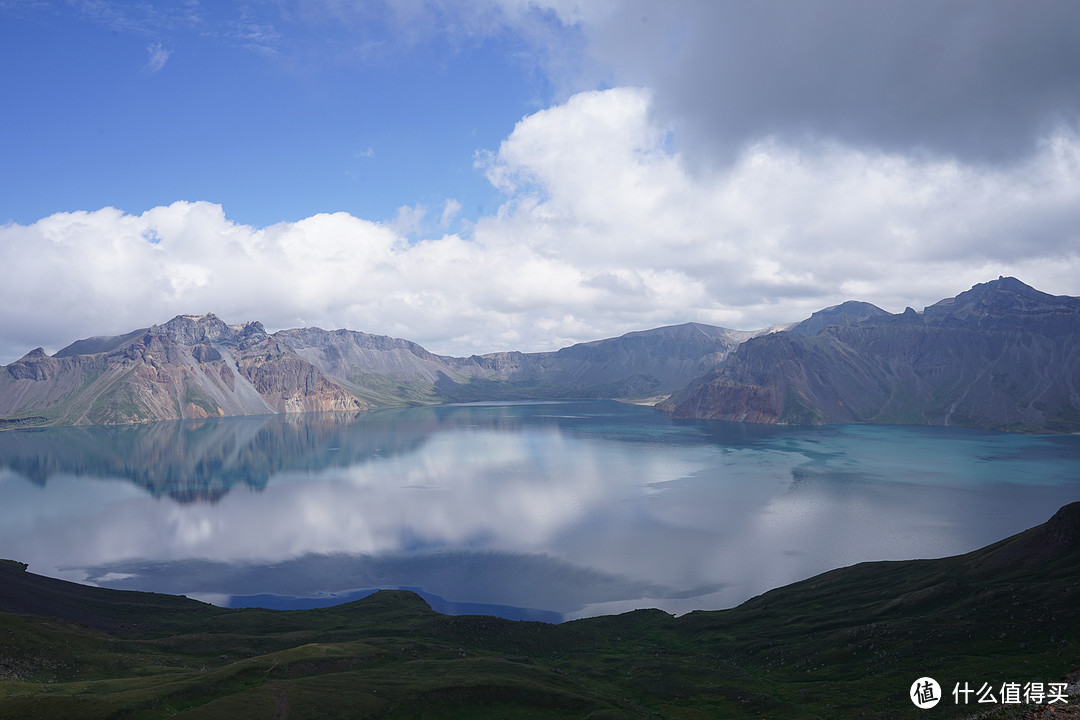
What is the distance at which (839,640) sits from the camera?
72.1 meters

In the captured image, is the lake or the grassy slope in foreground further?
the lake

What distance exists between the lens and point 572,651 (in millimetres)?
79375

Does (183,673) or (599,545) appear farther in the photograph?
(599,545)

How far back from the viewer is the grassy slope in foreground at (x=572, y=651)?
5338 centimetres

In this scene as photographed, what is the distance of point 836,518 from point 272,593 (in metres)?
126

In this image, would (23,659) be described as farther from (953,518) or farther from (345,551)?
(953,518)

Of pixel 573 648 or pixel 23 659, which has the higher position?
pixel 23 659

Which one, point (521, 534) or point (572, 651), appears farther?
point (521, 534)

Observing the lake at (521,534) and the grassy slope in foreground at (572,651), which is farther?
the lake at (521,534)

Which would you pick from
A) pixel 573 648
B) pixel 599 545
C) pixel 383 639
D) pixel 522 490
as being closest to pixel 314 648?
pixel 383 639

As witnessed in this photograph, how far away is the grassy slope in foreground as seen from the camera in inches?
2101

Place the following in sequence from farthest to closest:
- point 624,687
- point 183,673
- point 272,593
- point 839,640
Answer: point 272,593
point 839,640
point 624,687
point 183,673

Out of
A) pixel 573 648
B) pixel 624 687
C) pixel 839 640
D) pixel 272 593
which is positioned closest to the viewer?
pixel 624 687

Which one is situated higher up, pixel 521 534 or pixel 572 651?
pixel 521 534
